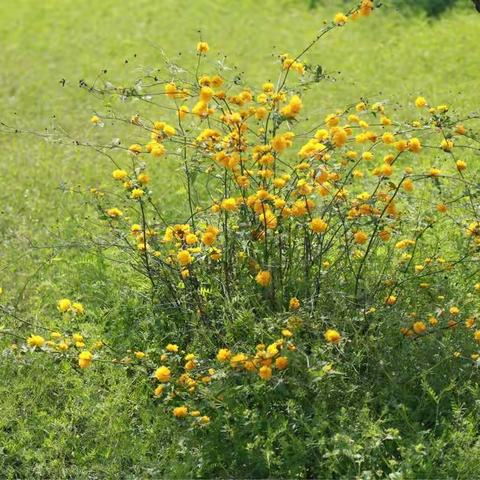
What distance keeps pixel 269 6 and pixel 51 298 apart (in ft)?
22.5

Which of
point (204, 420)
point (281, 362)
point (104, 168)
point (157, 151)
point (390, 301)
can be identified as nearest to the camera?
point (281, 362)

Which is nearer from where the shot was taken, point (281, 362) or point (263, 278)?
point (281, 362)

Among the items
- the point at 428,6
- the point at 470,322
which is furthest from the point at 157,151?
the point at 428,6

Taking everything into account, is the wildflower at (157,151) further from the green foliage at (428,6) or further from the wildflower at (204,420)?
the green foliage at (428,6)

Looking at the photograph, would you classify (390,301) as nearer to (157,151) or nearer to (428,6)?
(157,151)

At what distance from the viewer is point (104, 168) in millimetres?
6781

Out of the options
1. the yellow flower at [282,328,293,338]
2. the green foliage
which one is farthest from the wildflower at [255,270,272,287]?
the green foliage

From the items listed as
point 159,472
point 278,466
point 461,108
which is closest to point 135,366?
point 159,472

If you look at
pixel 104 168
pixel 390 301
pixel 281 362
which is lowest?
pixel 281 362

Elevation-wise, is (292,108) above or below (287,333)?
above

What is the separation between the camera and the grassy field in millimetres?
3430

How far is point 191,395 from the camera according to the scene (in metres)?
3.33

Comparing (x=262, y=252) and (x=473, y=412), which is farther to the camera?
(x=262, y=252)

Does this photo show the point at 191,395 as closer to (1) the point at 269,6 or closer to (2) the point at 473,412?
(2) the point at 473,412
